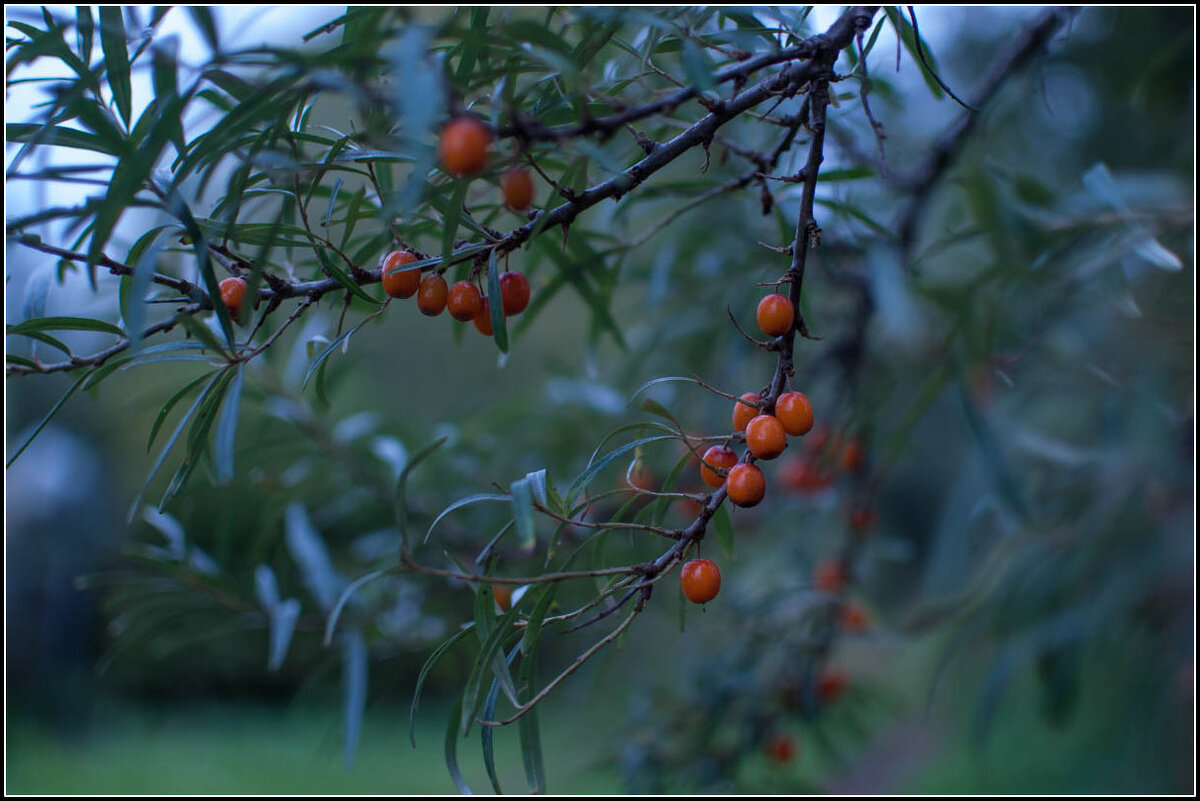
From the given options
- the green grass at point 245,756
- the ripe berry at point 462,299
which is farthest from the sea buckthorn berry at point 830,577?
the green grass at point 245,756

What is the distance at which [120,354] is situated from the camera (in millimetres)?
477

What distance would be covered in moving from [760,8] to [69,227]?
358 mm

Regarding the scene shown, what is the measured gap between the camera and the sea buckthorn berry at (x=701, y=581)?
0.45 m

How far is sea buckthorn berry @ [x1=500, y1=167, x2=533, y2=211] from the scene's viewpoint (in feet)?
1.28

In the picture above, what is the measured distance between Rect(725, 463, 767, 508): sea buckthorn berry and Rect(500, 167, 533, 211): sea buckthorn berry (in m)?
0.18

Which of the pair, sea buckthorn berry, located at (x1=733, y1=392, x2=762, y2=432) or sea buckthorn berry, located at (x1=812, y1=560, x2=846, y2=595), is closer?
sea buckthorn berry, located at (x1=733, y1=392, x2=762, y2=432)

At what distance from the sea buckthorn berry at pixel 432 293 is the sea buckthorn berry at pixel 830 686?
1.03m

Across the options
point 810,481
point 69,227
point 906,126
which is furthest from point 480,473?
point 906,126

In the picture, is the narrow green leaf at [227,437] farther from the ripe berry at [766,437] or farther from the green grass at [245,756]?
the green grass at [245,756]

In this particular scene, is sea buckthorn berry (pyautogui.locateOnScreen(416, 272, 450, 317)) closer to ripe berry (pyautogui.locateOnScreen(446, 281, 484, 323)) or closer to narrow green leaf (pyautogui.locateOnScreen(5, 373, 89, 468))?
ripe berry (pyautogui.locateOnScreen(446, 281, 484, 323))

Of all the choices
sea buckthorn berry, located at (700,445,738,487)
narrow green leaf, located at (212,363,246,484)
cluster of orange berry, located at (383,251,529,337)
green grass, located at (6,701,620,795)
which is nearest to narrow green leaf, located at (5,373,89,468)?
narrow green leaf, located at (212,363,246,484)

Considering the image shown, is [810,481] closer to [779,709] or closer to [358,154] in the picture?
[779,709]

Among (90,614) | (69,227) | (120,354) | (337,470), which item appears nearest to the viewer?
(69,227)

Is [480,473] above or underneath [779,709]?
above
